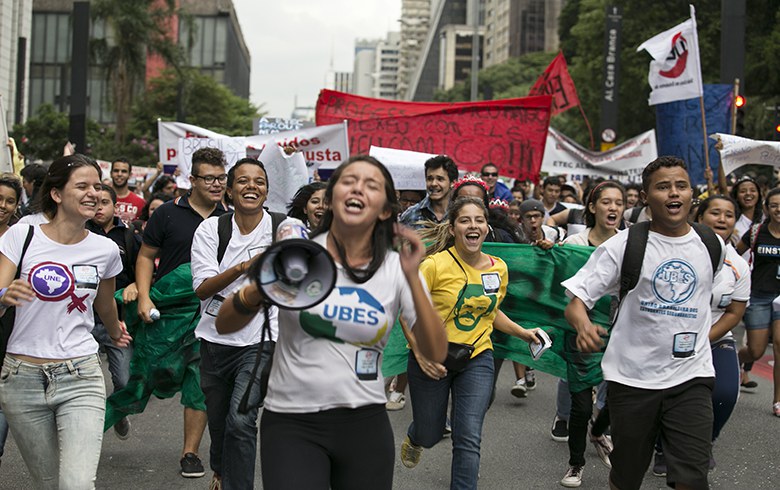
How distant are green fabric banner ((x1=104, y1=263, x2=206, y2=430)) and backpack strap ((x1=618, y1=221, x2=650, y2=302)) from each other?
9.12 ft

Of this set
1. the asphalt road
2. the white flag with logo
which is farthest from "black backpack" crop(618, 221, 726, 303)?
the white flag with logo

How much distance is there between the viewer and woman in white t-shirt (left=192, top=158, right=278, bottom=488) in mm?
4969

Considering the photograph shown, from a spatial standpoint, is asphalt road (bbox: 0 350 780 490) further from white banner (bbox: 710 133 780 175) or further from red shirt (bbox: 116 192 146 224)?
white banner (bbox: 710 133 780 175)

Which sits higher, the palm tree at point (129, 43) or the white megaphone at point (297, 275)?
the palm tree at point (129, 43)

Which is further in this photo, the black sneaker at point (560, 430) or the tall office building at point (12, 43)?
the tall office building at point (12, 43)

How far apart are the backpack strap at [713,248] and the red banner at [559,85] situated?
500 inches

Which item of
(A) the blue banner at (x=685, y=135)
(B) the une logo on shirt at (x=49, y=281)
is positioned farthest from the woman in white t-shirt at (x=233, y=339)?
(A) the blue banner at (x=685, y=135)

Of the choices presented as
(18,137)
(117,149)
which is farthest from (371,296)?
(117,149)

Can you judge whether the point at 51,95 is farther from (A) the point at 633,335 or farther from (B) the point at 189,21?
(A) the point at 633,335

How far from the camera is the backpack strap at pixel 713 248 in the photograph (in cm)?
464

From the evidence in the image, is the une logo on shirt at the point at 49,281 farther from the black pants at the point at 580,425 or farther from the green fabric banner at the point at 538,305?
the black pants at the point at 580,425

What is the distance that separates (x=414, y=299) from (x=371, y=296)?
0.15 m

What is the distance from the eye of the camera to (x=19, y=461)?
21.5ft

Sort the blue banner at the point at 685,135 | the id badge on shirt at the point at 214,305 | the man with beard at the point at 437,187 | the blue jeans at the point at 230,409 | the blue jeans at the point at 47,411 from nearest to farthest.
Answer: the blue jeans at the point at 47,411 < the blue jeans at the point at 230,409 < the id badge on shirt at the point at 214,305 < the man with beard at the point at 437,187 < the blue banner at the point at 685,135
